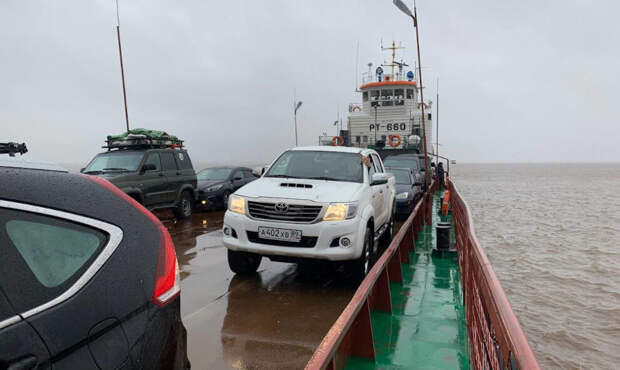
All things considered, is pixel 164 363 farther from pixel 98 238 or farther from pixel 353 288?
pixel 353 288

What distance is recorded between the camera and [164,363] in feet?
5.70

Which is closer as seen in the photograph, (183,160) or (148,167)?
(148,167)

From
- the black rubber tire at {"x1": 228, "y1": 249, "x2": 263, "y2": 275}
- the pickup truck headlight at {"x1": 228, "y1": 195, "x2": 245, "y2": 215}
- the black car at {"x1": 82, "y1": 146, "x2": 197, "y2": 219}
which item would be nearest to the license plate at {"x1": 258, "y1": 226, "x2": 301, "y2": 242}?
the pickup truck headlight at {"x1": 228, "y1": 195, "x2": 245, "y2": 215}

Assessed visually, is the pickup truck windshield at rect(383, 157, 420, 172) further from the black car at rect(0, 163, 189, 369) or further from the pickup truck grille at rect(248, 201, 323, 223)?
the black car at rect(0, 163, 189, 369)

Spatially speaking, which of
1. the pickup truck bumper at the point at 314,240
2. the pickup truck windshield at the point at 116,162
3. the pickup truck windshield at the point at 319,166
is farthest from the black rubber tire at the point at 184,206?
the pickup truck bumper at the point at 314,240

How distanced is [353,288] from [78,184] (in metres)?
4.20

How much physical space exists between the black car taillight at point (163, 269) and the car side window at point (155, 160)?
8.15 metres

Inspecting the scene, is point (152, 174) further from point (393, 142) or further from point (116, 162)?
point (393, 142)

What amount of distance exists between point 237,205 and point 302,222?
0.92m

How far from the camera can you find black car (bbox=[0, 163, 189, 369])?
4.30ft

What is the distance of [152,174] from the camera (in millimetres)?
9664

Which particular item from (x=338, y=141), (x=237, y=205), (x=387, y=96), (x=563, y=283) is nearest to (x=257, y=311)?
(x=237, y=205)

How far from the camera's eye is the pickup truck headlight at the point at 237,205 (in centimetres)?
516

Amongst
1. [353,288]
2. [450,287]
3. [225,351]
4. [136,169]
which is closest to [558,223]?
[450,287]
